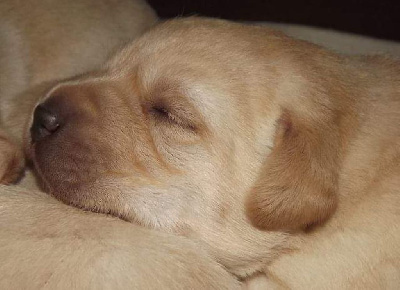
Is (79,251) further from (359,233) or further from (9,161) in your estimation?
(359,233)

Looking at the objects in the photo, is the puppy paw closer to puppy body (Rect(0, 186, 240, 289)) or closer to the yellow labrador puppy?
the yellow labrador puppy

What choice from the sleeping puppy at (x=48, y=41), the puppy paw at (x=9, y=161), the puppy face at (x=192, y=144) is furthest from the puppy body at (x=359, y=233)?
the sleeping puppy at (x=48, y=41)

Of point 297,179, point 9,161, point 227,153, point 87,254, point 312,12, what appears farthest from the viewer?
point 312,12

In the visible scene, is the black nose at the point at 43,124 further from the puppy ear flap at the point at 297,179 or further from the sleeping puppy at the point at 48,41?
the sleeping puppy at the point at 48,41

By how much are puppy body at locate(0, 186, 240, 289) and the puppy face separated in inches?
8.2

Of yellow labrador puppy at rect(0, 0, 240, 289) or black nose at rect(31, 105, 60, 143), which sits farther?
black nose at rect(31, 105, 60, 143)

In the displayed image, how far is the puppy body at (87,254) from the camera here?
242 cm

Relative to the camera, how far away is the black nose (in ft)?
9.84

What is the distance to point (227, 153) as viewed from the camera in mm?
2963

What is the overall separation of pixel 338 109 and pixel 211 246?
799 millimetres

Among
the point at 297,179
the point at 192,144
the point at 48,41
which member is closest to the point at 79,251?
the point at 192,144

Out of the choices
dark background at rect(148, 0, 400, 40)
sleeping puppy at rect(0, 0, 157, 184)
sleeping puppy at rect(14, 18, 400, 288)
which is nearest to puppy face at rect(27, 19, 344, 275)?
sleeping puppy at rect(14, 18, 400, 288)

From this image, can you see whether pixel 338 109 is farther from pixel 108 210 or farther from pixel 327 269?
pixel 108 210

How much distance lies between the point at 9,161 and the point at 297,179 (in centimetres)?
134
